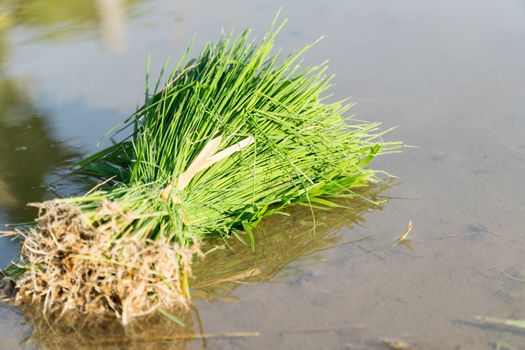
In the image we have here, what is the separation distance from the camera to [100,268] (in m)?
1.78

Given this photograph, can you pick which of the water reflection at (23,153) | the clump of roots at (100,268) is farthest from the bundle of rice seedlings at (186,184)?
the water reflection at (23,153)

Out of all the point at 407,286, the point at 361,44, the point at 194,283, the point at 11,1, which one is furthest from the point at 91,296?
the point at 11,1

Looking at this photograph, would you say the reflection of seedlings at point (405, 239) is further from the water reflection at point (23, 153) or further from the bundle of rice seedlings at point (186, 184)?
the water reflection at point (23, 153)

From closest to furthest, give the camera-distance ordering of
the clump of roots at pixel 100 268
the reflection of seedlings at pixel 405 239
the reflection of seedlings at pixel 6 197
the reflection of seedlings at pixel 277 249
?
the clump of roots at pixel 100 268 < the reflection of seedlings at pixel 277 249 < the reflection of seedlings at pixel 405 239 < the reflection of seedlings at pixel 6 197

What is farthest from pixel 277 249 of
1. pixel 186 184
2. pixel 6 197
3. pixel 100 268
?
pixel 6 197

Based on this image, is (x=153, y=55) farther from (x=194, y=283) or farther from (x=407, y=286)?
(x=407, y=286)

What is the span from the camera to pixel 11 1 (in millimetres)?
4500

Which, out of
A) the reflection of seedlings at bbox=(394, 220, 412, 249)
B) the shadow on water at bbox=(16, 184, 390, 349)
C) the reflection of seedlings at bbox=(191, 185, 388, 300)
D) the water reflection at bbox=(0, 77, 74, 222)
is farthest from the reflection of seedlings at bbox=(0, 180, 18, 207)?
the reflection of seedlings at bbox=(394, 220, 412, 249)

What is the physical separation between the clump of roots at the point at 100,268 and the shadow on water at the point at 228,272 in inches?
1.7

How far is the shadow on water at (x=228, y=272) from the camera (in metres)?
1.84

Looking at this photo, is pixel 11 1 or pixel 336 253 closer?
pixel 336 253

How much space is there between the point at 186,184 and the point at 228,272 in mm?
274

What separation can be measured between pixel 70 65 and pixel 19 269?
1.81 metres

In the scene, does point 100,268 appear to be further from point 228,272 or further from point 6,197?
point 6,197
